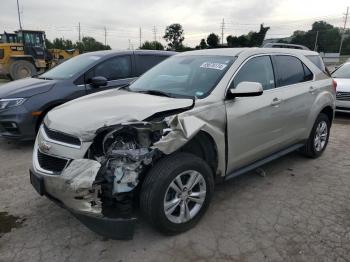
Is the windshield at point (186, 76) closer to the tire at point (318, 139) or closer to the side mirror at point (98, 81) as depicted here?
the side mirror at point (98, 81)

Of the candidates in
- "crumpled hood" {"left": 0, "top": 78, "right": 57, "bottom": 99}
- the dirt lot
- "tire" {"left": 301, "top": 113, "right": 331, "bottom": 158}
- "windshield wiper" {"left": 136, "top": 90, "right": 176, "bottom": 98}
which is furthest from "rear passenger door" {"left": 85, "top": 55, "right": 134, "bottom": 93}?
"tire" {"left": 301, "top": 113, "right": 331, "bottom": 158}

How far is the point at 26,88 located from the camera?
567 cm

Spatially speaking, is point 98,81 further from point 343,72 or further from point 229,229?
point 343,72

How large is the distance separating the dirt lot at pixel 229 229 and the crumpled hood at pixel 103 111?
40.2 inches

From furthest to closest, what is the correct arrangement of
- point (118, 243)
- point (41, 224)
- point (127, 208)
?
point (41, 224), point (118, 243), point (127, 208)

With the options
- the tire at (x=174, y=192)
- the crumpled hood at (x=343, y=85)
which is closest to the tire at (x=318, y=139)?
the tire at (x=174, y=192)

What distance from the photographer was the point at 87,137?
2.79 m

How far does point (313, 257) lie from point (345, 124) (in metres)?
5.74

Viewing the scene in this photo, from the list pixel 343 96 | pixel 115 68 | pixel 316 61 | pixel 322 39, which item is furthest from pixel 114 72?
pixel 322 39

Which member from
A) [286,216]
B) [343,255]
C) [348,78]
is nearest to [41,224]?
[286,216]

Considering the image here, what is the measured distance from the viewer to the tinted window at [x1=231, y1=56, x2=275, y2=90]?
12.2ft

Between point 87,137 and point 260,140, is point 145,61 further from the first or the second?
point 87,137

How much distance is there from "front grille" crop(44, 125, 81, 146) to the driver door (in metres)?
1.51

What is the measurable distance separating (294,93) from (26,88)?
4342mm
